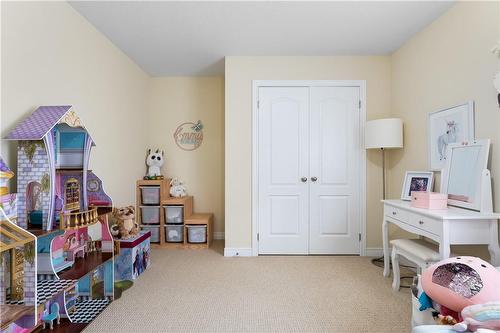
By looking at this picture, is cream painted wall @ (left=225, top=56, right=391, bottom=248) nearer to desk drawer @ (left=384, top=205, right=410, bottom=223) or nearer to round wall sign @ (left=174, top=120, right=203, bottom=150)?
desk drawer @ (left=384, top=205, right=410, bottom=223)

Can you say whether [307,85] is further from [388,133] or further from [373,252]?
[373,252]

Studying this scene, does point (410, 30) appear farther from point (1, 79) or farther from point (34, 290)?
point (34, 290)

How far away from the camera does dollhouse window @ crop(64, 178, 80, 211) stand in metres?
1.87

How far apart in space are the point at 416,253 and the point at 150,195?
10.6 ft

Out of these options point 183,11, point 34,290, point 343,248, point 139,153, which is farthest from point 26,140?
point 343,248

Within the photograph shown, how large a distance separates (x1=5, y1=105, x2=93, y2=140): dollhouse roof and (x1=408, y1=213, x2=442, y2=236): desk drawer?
8.80ft

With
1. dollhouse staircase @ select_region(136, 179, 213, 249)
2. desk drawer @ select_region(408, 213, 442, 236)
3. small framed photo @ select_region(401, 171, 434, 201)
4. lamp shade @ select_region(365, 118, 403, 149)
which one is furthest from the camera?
dollhouse staircase @ select_region(136, 179, 213, 249)

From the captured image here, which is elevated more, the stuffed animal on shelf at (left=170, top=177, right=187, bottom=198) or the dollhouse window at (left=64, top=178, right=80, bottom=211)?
the dollhouse window at (left=64, top=178, right=80, bottom=211)

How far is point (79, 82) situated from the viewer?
2465 mm

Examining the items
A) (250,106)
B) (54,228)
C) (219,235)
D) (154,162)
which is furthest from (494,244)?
(154,162)

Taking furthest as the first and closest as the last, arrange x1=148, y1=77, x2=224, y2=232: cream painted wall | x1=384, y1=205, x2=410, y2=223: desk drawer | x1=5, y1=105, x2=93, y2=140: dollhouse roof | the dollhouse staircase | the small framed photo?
x1=148, y1=77, x2=224, y2=232: cream painted wall, the dollhouse staircase, the small framed photo, x1=384, y1=205, x2=410, y2=223: desk drawer, x1=5, y1=105, x2=93, y2=140: dollhouse roof

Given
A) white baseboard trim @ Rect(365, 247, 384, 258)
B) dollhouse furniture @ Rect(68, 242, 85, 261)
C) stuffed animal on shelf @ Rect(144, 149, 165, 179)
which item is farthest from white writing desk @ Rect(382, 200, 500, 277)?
stuffed animal on shelf @ Rect(144, 149, 165, 179)

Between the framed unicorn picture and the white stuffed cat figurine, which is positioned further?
the white stuffed cat figurine

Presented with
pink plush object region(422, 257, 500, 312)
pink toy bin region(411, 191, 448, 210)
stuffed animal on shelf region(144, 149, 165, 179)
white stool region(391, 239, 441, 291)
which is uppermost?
stuffed animal on shelf region(144, 149, 165, 179)
